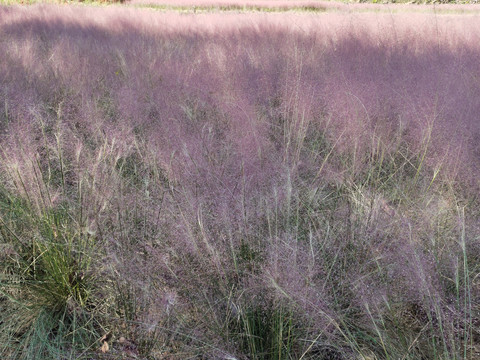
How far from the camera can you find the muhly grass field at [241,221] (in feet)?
3.56

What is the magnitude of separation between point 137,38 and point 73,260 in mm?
4391

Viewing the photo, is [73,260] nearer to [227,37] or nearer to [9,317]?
[9,317]

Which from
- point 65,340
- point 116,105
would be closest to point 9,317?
point 65,340

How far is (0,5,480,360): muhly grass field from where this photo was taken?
1.09 meters

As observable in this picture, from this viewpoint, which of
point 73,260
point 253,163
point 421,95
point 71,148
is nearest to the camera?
point 73,260

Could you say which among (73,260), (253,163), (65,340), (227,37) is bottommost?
(65,340)

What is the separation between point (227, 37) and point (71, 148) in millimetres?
3611

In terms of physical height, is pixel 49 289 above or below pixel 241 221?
below

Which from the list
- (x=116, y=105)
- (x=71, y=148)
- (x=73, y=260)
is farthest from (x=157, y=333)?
(x=116, y=105)

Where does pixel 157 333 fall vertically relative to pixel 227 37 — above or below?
below

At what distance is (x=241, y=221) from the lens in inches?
49.6

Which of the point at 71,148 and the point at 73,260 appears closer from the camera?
the point at 73,260

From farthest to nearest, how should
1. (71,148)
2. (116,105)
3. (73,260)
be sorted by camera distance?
(116,105) → (71,148) → (73,260)

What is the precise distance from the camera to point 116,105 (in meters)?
2.50
